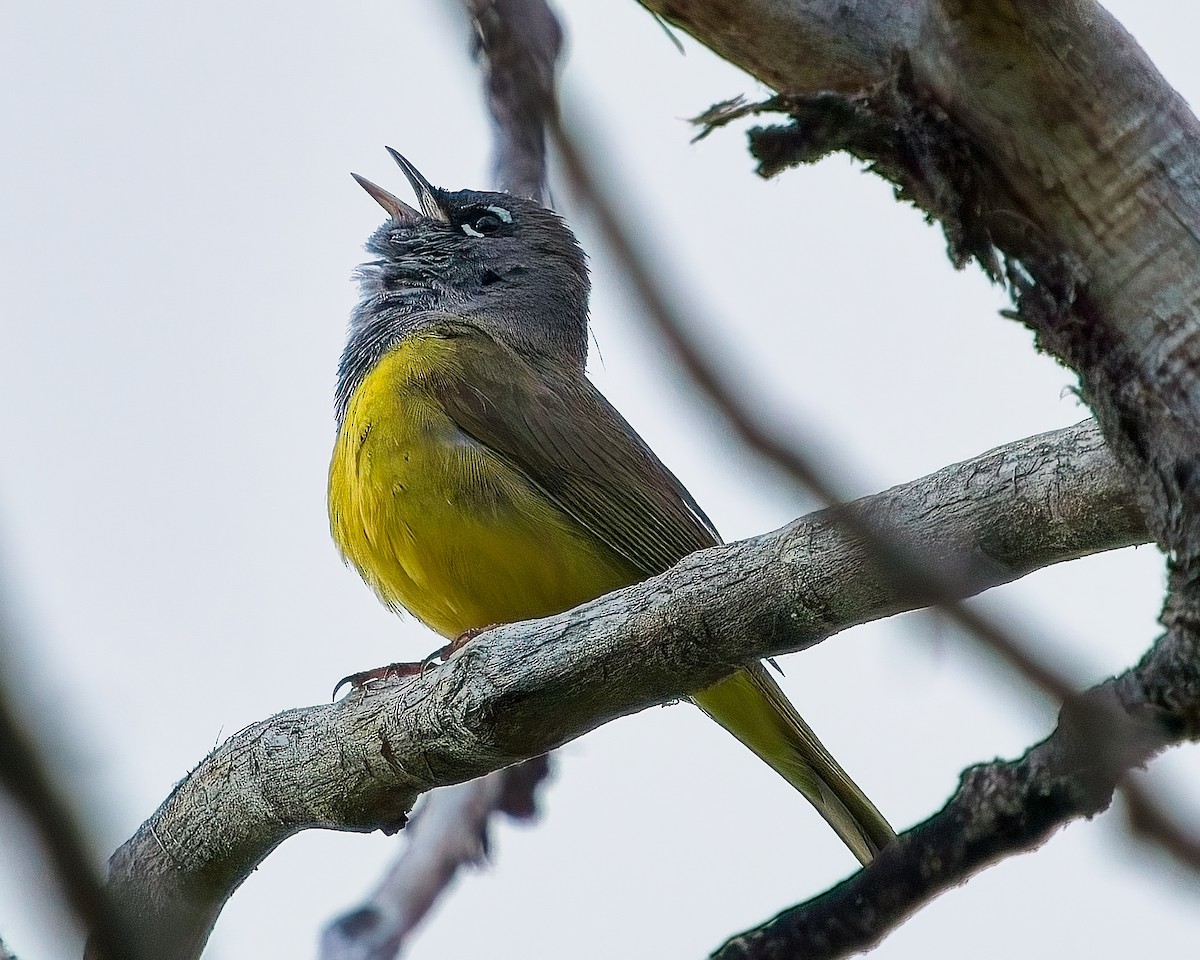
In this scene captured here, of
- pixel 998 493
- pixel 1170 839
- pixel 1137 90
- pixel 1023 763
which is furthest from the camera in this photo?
pixel 998 493

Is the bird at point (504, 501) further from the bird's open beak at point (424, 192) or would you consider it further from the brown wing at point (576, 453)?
the bird's open beak at point (424, 192)

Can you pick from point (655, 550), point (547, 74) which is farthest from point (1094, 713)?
point (655, 550)

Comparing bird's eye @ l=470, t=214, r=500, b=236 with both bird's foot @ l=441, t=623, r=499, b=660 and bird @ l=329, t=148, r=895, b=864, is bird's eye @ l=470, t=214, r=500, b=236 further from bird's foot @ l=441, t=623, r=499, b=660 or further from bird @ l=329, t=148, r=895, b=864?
bird's foot @ l=441, t=623, r=499, b=660

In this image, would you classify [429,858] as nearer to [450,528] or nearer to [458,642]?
[458,642]

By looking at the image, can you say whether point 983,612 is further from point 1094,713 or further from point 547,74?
point 547,74

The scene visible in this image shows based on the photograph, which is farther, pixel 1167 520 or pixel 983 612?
pixel 1167 520

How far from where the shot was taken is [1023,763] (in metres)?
2.38

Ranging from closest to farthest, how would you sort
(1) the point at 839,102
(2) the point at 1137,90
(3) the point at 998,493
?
(2) the point at 1137,90 < (1) the point at 839,102 < (3) the point at 998,493

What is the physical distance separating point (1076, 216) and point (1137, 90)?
7.3 inches

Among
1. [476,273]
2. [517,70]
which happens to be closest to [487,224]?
[476,273]

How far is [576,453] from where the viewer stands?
6270 mm

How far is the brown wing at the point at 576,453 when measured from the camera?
234 inches

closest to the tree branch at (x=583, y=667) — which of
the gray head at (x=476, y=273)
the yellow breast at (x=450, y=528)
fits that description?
the yellow breast at (x=450, y=528)

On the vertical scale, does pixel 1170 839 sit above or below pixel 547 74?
below
